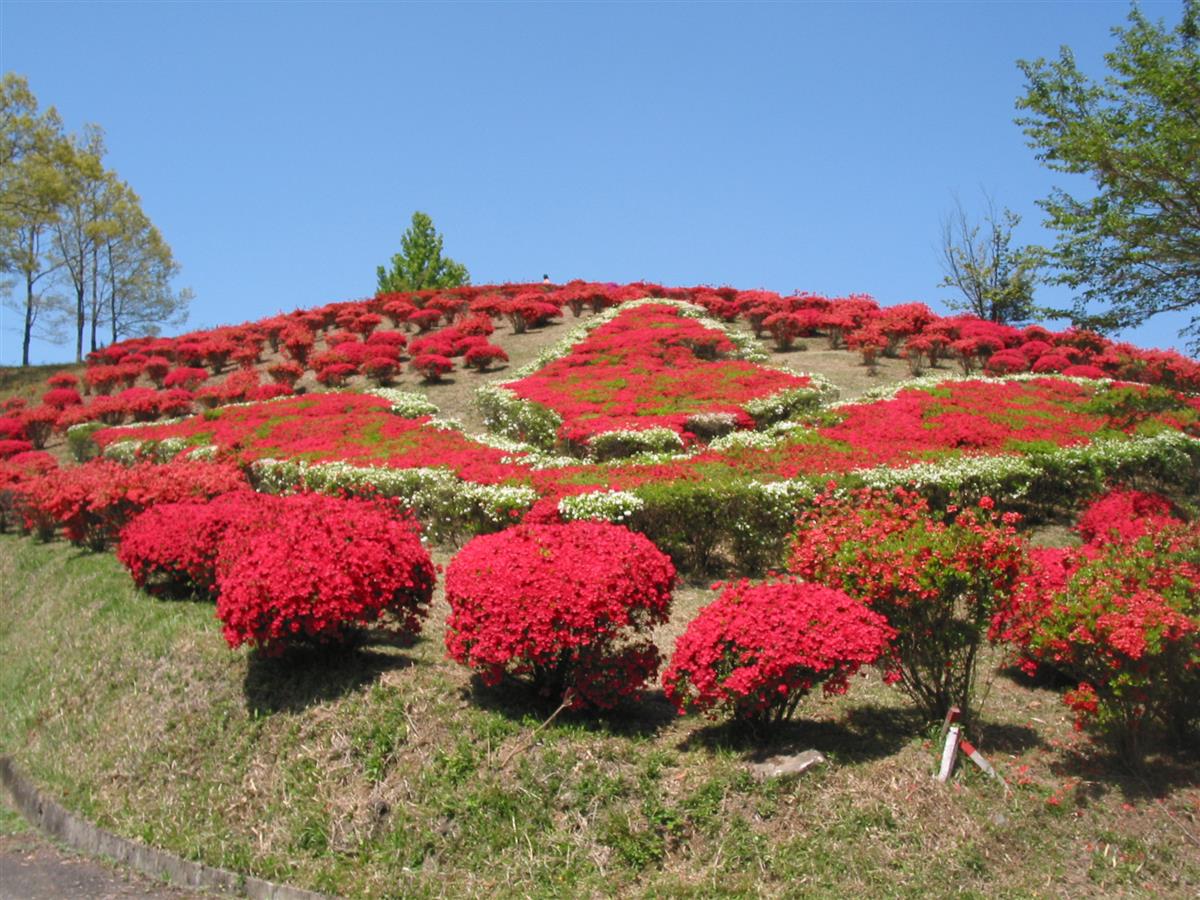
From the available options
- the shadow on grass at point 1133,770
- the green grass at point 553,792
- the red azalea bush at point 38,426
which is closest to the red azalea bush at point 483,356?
the red azalea bush at point 38,426

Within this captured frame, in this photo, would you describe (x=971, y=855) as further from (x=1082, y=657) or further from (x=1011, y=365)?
(x=1011, y=365)

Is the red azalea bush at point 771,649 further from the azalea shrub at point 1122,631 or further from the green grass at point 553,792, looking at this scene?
the azalea shrub at point 1122,631

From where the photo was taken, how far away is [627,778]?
19.1 feet

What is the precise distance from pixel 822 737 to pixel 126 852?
14.5 feet

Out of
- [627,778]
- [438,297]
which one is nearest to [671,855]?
[627,778]

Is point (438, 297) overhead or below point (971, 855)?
overhead

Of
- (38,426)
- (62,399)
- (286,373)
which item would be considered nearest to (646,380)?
(286,373)

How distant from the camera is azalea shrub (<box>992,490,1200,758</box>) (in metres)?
5.24

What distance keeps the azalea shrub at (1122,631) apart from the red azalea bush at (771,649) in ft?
2.89

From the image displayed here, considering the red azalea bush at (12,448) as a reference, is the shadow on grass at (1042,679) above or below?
below

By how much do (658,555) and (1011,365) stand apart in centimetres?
1398

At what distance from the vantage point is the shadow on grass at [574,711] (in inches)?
251

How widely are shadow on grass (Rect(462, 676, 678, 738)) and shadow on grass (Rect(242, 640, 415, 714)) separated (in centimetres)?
79

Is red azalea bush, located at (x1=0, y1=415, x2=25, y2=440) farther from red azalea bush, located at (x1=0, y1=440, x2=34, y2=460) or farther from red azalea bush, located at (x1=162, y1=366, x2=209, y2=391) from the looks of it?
red azalea bush, located at (x1=162, y1=366, x2=209, y2=391)
